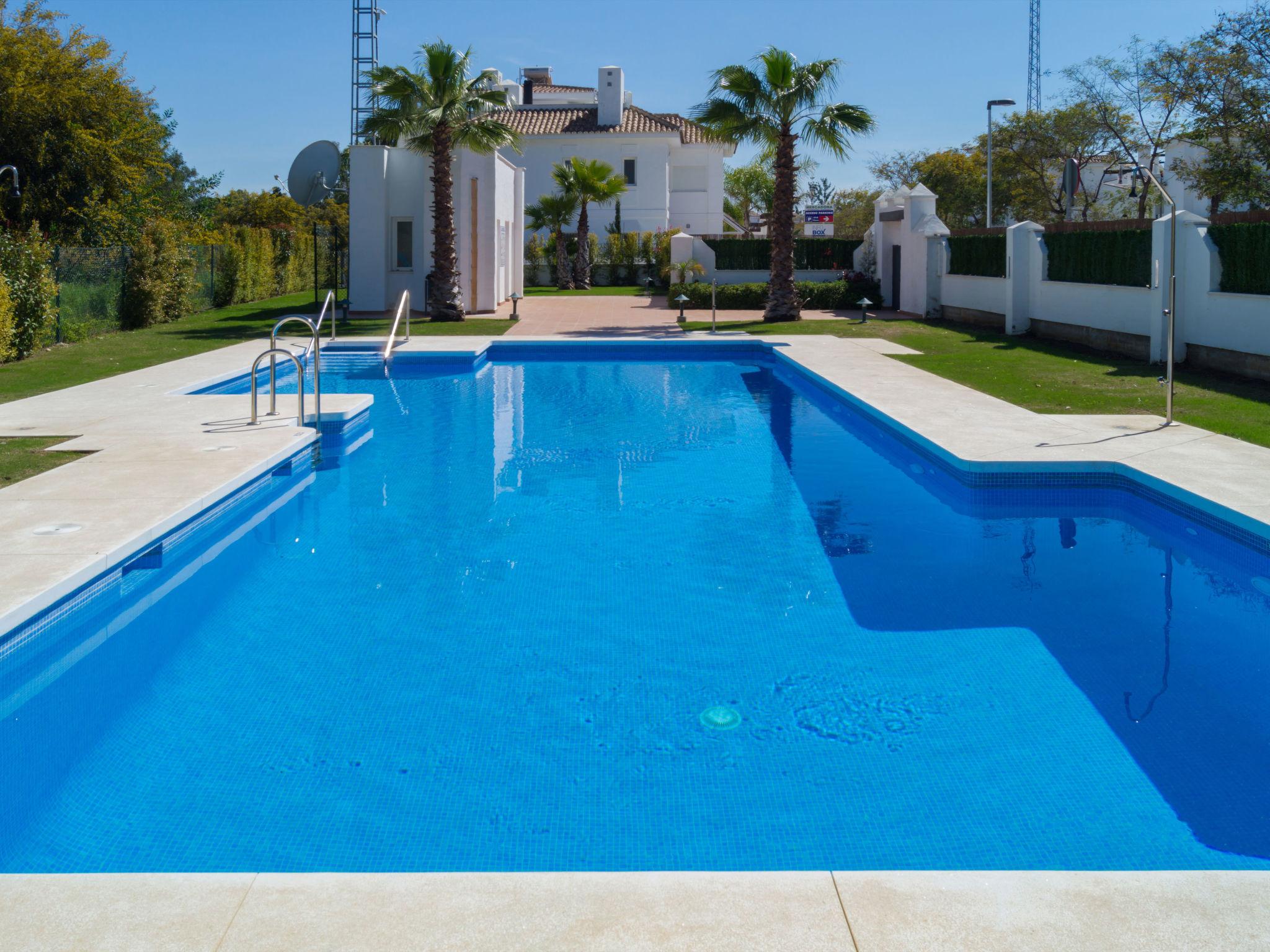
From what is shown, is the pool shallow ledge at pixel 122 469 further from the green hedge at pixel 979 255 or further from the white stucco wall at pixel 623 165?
the white stucco wall at pixel 623 165

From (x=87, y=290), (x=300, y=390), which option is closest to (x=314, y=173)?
(x=87, y=290)

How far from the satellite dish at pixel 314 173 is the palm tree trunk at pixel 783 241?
10.6 m

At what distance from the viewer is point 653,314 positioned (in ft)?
90.3

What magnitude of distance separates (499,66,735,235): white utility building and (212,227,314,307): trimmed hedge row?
542 inches

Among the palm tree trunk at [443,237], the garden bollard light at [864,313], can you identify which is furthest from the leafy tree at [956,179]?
the palm tree trunk at [443,237]

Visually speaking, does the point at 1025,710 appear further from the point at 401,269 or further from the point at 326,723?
the point at 401,269

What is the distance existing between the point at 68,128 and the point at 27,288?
10.3 meters

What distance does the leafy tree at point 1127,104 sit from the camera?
31.0 m

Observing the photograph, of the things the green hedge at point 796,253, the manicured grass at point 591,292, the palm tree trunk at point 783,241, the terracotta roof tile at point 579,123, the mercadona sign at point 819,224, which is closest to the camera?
the palm tree trunk at point 783,241

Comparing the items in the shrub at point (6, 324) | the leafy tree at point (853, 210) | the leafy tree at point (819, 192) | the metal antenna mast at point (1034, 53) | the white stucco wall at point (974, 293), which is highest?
the metal antenna mast at point (1034, 53)

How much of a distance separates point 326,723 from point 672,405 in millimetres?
10394

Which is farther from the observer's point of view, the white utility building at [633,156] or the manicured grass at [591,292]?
the white utility building at [633,156]

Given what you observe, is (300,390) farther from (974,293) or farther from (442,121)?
(974,293)

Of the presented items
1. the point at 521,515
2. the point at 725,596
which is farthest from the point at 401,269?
the point at 725,596
